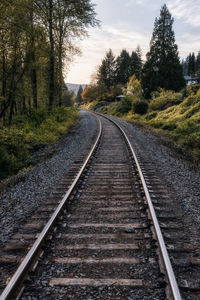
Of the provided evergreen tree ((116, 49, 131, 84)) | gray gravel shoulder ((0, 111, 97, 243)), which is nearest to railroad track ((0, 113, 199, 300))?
gray gravel shoulder ((0, 111, 97, 243))

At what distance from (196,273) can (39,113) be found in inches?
622

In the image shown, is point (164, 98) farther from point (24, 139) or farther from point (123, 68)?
point (123, 68)

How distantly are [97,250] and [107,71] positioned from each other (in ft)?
218

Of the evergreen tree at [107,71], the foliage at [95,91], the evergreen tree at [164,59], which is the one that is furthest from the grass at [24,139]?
the evergreen tree at [107,71]

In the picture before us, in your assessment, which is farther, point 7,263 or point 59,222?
point 59,222

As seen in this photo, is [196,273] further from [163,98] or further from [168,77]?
[168,77]

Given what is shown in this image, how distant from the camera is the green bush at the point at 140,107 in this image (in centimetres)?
2616

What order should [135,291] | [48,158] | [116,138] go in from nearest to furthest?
[135,291], [48,158], [116,138]

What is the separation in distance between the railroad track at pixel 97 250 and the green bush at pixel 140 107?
71.8 ft

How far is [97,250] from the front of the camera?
327 cm

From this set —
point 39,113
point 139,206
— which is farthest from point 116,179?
point 39,113

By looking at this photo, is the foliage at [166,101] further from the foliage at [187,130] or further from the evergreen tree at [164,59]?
the evergreen tree at [164,59]

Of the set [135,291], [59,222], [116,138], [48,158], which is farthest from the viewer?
[116,138]

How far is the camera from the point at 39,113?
16656mm
